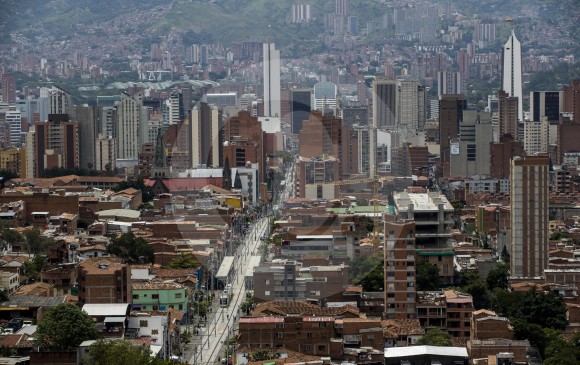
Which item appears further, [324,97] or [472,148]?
[472,148]

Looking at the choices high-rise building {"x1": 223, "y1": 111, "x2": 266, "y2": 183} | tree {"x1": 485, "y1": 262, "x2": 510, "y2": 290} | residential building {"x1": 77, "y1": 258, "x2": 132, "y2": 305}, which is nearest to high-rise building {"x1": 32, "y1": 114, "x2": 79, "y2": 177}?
high-rise building {"x1": 223, "y1": 111, "x2": 266, "y2": 183}

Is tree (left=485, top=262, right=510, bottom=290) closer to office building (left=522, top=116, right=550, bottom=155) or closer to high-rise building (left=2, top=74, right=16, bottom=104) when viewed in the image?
office building (left=522, top=116, right=550, bottom=155)

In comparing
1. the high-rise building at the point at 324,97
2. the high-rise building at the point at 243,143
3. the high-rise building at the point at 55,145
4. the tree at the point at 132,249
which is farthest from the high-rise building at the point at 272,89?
the high-rise building at the point at 55,145

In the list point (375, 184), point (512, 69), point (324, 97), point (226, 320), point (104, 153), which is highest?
point (512, 69)

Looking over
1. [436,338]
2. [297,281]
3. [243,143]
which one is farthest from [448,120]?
[436,338]

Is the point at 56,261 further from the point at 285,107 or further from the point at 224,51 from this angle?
the point at 224,51

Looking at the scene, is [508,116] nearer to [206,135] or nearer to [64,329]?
[206,135]

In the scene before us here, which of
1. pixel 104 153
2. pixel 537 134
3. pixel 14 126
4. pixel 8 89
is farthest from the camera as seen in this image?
pixel 8 89
